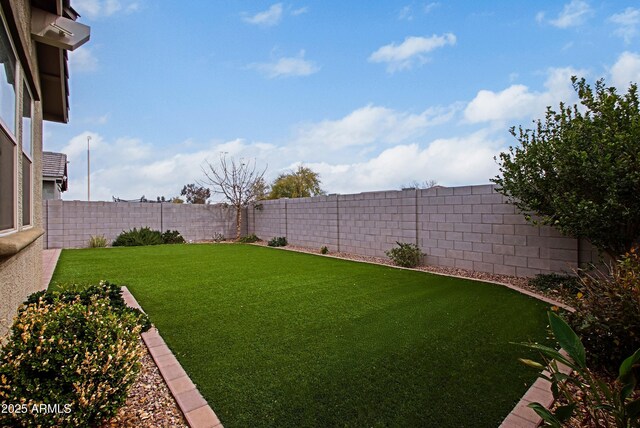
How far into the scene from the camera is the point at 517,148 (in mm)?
5695

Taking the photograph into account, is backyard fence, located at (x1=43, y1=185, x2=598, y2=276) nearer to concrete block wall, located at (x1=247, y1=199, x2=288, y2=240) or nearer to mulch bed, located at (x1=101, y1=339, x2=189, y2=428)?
concrete block wall, located at (x1=247, y1=199, x2=288, y2=240)

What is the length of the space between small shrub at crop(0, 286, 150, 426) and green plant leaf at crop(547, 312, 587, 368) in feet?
8.58

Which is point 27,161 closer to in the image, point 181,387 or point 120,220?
point 181,387

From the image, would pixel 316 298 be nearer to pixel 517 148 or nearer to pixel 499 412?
pixel 499 412

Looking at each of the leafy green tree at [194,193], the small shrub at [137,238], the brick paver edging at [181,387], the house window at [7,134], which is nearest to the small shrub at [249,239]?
the small shrub at [137,238]

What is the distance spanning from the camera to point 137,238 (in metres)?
13.0

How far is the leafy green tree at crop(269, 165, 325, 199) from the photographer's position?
28203 millimetres

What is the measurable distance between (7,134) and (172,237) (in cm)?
1256

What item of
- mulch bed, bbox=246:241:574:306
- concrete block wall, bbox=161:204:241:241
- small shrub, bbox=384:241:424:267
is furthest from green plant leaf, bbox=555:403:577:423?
concrete block wall, bbox=161:204:241:241

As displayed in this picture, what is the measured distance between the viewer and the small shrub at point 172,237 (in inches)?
554

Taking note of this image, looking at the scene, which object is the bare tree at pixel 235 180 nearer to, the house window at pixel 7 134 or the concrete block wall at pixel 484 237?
the concrete block wall at pixel 484 237

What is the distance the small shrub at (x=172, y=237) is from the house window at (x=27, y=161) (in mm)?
10796

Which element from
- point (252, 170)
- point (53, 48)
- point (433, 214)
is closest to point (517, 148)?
point (433, 214)

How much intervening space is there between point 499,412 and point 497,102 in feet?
27.7
